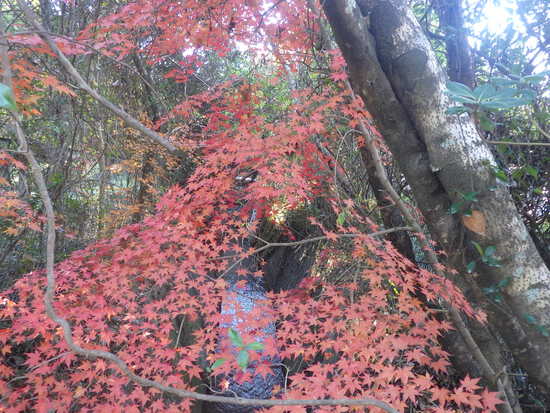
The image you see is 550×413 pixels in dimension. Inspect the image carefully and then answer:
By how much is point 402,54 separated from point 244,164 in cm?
185

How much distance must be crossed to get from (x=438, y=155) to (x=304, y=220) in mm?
3239

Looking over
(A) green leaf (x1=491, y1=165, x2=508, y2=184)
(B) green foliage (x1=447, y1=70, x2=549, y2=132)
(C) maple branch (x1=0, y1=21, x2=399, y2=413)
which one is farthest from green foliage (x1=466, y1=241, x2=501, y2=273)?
(C) maple branch (x1=0, y1=21, x2=399, y2=413)

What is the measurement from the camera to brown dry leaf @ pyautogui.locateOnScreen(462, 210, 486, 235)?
4.68ft

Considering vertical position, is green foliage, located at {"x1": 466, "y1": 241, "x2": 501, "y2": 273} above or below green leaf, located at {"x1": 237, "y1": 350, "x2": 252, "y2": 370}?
above

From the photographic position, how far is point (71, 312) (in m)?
2.63

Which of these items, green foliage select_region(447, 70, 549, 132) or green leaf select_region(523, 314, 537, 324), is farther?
green leaf select_region(523, 314, 537, 324)

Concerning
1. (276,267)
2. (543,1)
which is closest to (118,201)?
(276,267)

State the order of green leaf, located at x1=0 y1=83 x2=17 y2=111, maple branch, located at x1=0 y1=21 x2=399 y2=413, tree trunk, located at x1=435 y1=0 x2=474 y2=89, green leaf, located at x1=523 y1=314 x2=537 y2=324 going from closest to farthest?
green leaf, located at x1=0 y1=83 x2=17 y2=111
maple branch, located at x1=0 y1=21 x2=399 y2=413
green leaf, located at x1=523 y1=314 x2=537 y2=324
tree trunk, located at x1=435 y1=0 x2=474 y2=89

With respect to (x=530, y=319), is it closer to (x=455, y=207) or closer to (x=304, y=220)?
(x=455, y=207)

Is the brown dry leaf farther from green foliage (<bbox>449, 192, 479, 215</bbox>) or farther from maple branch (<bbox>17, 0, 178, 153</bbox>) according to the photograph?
maple branch (<bbox>17, 0, 178, 153</bbox>)

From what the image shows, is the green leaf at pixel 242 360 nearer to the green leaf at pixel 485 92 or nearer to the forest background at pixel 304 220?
the forest background at pixel 304 220

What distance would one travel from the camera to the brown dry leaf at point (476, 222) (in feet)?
4.68

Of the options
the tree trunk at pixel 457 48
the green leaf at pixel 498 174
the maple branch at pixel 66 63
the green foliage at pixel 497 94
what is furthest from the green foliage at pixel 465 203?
the tree trunk at pixel 457 48

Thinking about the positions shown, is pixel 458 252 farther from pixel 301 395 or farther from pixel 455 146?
pixel 301 395
